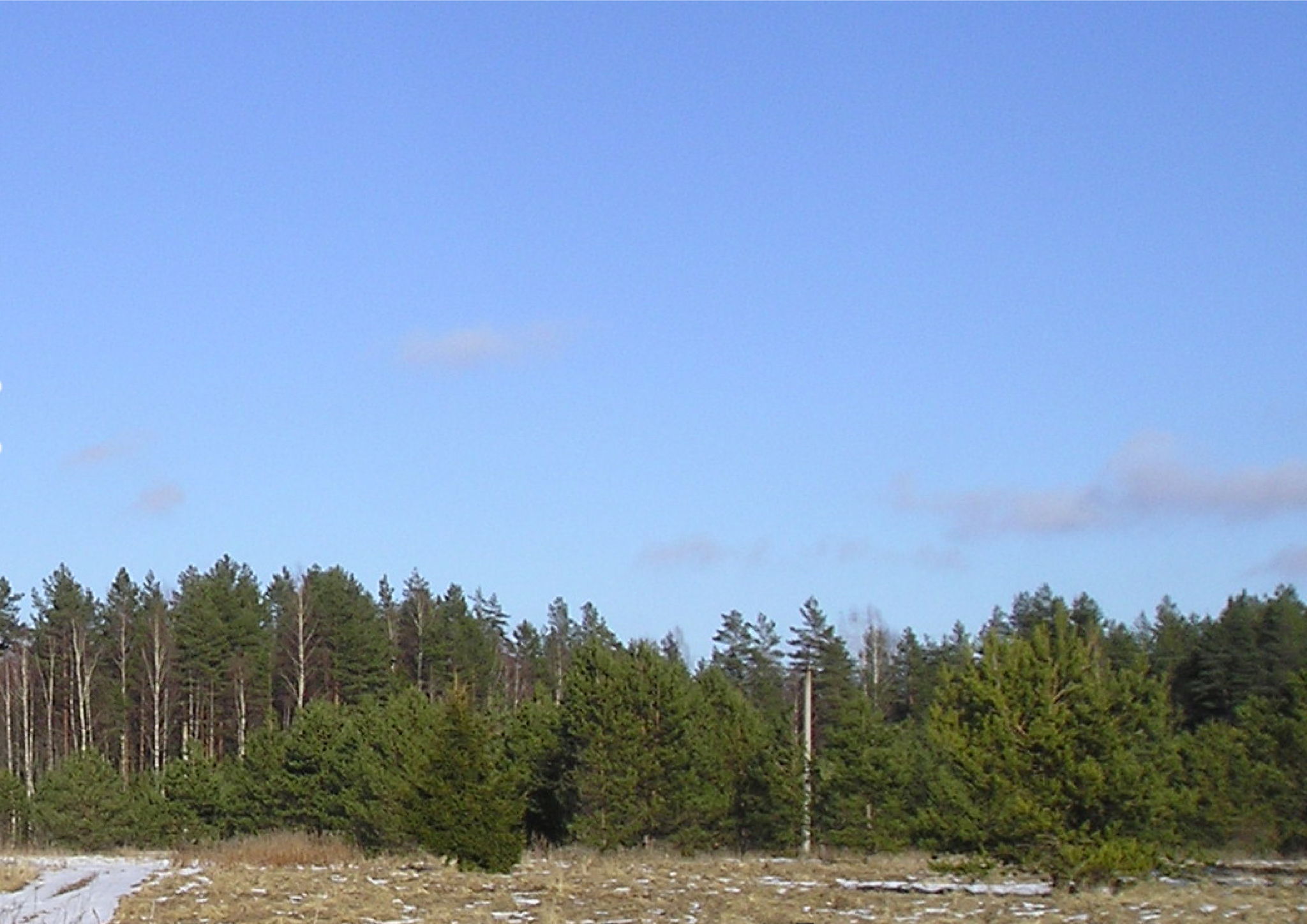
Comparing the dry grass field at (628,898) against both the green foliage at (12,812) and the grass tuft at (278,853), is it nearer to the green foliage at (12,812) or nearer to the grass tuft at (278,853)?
the grass tuft at (278,853)

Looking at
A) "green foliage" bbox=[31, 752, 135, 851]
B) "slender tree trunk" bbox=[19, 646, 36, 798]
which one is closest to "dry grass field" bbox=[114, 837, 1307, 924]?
"green foliage" bbox=[31, 752, 135, 851]

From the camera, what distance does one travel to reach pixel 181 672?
2608 inches

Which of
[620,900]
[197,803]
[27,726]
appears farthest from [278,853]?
[27,726]

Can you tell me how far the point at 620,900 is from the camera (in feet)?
70.0

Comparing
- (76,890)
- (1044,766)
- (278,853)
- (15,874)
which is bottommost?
(278,853)

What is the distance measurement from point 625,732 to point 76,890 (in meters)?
15.7

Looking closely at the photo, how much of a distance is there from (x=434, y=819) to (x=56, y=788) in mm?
20933

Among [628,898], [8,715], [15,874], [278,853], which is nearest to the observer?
[628,898]

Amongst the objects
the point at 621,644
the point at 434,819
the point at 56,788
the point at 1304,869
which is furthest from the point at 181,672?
the point at 1304,869

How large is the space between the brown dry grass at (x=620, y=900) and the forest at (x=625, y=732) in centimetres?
145

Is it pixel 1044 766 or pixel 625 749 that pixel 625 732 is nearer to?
pixel 625 749

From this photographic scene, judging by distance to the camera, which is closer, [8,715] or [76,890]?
[76,890]

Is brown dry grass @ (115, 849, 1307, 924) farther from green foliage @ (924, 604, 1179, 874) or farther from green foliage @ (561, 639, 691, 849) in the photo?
green foliage @ (561, 639, 691, 849)

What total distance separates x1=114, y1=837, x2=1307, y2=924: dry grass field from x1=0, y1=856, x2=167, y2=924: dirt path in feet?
1.43
